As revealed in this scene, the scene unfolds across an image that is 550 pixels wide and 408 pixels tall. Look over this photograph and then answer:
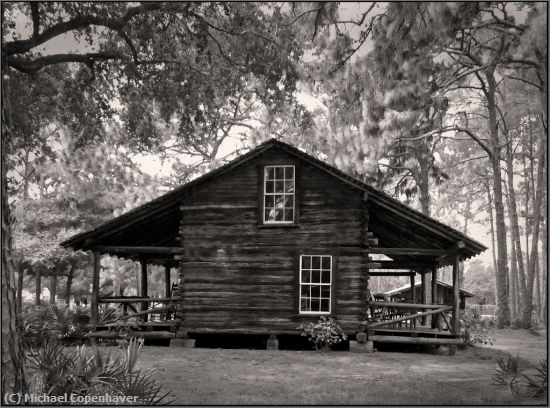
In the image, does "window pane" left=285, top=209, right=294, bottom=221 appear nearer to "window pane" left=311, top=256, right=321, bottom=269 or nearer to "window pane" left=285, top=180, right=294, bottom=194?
"window pane" left=285, top=180, right=294, bottom=194

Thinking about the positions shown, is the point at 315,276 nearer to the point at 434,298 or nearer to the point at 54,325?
the point at 434,298

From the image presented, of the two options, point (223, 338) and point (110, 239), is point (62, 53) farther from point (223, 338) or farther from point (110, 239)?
point (223, 338)

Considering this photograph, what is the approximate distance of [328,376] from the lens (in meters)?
11.4

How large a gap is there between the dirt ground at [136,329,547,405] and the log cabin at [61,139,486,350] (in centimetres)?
122

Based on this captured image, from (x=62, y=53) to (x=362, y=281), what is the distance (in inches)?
439

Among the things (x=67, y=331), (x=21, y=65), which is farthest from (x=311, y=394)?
(x=21, y=65)

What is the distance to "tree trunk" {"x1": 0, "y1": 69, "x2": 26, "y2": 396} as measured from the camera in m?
6.20

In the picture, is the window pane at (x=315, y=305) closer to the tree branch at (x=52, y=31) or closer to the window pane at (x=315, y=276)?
the window pane at (x=315, y=276)

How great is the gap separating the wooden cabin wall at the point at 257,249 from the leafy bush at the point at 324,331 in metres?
0.31

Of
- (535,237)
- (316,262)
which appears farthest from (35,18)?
(535,237)

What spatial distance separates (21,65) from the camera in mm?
14359

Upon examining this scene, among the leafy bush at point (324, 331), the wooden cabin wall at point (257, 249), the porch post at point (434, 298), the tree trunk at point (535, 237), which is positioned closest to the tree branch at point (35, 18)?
the wooden cabin wall at point (257, 249)

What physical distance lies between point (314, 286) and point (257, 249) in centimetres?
210

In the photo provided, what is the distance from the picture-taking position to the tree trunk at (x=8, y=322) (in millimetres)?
6195
